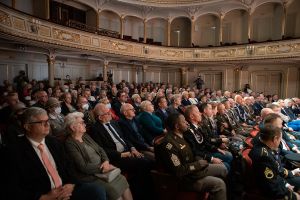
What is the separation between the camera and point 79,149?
2408 millimetres

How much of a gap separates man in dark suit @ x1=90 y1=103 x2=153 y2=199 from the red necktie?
0.94 metres

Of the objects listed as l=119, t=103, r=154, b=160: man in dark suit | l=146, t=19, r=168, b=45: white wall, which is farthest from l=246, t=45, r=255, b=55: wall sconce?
l=119, t=103, r=154, b=160: man in dark suit

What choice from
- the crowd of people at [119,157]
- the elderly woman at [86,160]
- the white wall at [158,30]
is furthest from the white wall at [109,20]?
the elderly woman at [86,160]

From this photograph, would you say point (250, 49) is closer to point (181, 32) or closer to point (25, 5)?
point (181, 32)

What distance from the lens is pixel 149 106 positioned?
4098 millimetres

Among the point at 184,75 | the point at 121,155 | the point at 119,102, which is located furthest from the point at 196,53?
the point at 121,155

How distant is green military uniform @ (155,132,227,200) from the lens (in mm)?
2287

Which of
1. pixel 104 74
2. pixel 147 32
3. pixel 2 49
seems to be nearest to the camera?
pixel 2 49

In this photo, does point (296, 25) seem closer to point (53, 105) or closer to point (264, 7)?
point (264, 7)

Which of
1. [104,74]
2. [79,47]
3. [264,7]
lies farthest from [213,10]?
[79,47]

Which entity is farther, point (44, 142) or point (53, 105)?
point (53, 105)

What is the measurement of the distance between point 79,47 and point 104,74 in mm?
2781

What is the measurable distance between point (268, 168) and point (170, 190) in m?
1.01

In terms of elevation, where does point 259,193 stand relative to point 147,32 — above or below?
below
